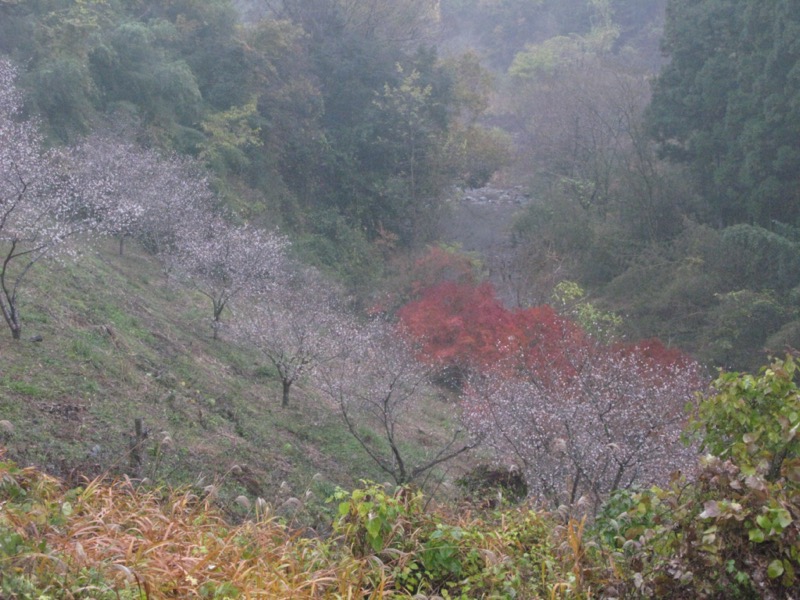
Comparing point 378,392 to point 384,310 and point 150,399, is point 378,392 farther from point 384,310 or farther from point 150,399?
point 384,310

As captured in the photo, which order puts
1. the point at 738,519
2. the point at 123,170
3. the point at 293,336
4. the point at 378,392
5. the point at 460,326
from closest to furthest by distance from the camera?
the point at 738,519 < the point at 378,392 < the point at 293,336 < the point at 460,326 < the point at 123,170

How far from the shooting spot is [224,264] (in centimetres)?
1460

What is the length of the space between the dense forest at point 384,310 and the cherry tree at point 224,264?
3.0 inches

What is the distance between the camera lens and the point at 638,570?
3412 mm

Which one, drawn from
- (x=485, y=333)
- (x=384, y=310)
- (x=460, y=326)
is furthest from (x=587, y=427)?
(x=384, y=310)

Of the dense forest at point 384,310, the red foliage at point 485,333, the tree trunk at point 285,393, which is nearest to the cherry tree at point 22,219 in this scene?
the dense forest at point 384,310

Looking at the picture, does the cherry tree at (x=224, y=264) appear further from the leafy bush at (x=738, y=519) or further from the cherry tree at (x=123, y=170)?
the leafy bush at (x=738, y=519)

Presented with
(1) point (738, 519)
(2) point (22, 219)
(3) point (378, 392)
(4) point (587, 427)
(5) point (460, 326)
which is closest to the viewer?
(1) point (738, 519)

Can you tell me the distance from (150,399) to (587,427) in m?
5.53

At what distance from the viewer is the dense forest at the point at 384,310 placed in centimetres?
366

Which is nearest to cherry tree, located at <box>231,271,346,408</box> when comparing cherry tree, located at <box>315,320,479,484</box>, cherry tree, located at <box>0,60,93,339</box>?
cherry tree, located at <box>315,320,479,484</box>

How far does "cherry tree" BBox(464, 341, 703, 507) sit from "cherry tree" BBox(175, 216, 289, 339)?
5.27 metres

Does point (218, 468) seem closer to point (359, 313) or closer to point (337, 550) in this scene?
point (337, 550)

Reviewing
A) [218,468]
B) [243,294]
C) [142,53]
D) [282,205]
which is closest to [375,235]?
[282,205]
